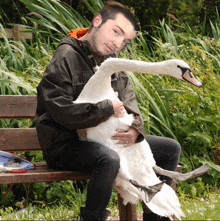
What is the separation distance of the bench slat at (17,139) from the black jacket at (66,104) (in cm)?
54

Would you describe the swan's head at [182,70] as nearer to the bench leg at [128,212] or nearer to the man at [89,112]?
the man at [89,112]

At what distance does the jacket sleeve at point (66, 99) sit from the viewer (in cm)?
235

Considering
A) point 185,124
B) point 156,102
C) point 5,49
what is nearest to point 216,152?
point 185,124

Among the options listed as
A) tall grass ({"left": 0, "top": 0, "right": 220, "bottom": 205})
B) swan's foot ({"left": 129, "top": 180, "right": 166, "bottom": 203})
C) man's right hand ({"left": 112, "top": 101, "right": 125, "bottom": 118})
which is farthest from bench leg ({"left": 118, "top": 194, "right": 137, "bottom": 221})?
tall grass ({"left": 0, "top": 0, "right": 220, "bottom": 205})

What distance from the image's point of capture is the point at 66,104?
240 centimetres

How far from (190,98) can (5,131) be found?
1.63 m

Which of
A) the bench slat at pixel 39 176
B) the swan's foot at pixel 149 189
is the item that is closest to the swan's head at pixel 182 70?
the swan's foot at pixel 149 189

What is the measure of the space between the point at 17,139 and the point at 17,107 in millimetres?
222

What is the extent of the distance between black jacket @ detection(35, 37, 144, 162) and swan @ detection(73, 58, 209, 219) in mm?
66

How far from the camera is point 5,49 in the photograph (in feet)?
15.0

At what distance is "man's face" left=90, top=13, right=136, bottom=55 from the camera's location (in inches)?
102

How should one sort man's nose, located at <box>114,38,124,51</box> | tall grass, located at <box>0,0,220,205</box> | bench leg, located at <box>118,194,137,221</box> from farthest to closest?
tall grass, located at <box>0,0,220,205</box>, bench leg, located at <box>118,194,137,221</box>, man's nose, located at <box>114,38,124,51</box>

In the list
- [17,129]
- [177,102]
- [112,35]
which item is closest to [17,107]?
[17,129]

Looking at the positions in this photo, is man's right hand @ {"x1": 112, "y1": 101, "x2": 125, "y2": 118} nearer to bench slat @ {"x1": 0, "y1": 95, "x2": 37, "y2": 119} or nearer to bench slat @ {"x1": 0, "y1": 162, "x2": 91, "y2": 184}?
bench slat @ {"x1": 0, "y1": 162, "x2": 91, "y2": 184}
